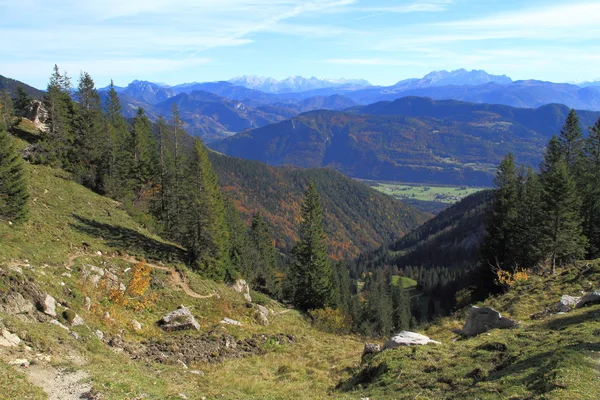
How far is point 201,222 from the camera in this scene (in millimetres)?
44344

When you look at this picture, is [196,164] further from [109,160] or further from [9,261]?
[9,261]

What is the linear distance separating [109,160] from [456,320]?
1988 inches

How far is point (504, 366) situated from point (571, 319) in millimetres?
7878

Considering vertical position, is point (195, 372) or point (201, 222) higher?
point (201, 222)

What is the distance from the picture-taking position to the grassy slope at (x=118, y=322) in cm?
1638

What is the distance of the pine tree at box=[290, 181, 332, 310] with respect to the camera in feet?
172

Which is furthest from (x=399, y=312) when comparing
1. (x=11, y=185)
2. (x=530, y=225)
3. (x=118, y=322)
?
(x=11, y=185)

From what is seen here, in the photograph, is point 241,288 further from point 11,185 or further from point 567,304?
point 567,304

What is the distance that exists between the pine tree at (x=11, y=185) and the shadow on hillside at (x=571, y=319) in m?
37.7

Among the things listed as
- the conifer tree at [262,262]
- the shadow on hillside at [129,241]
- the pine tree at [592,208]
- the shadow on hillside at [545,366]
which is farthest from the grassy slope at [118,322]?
the pine tree at [592,208]

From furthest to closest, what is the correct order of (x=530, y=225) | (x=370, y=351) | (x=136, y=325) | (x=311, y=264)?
(x=311, y=264) < (x=530, y=225) < (x=136, y=325) < (x=370, y=351)

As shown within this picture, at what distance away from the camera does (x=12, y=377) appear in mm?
13023

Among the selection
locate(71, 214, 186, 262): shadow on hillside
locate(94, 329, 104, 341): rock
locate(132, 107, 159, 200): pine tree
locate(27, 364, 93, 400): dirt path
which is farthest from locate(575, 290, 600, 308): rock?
locate(132, 107, 159, 200): pine tree

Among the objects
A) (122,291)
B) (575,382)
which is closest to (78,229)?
(122,291)
